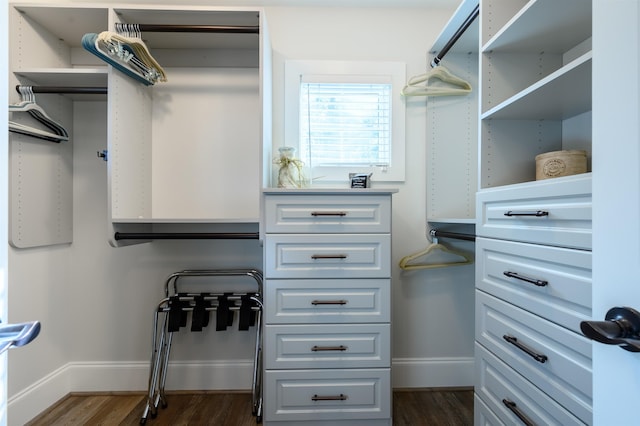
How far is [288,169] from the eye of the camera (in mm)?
1771

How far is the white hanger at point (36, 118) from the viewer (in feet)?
4.86

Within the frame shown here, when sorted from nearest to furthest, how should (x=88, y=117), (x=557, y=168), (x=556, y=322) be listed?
(x=556, y=322)
(x=557, y=168)
(x=88, y=117)

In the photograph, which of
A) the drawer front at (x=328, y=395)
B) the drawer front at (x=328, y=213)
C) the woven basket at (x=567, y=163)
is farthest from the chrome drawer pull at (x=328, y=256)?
the woven basket at (x=567, y=163)

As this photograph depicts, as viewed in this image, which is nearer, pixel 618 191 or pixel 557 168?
pixel 618 191

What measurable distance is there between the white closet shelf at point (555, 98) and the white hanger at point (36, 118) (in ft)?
7.19

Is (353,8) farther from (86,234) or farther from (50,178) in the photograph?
(86,234)

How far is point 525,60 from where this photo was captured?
4.23ft

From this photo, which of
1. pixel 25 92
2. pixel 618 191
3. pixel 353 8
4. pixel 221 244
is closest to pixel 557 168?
pixel 618 191

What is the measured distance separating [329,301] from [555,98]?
125 cm

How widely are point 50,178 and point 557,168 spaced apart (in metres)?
2.53

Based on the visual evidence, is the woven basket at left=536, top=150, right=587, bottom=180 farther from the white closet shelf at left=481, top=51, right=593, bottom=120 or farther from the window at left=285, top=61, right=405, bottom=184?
the window at left=285, top=61, right=405, bottom=184

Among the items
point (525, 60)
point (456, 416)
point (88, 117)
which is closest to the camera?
point (525, 60)

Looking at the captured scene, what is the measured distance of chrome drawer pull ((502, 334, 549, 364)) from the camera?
0.91 metres

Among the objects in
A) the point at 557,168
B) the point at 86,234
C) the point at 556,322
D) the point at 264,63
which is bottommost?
the point at 556,322
